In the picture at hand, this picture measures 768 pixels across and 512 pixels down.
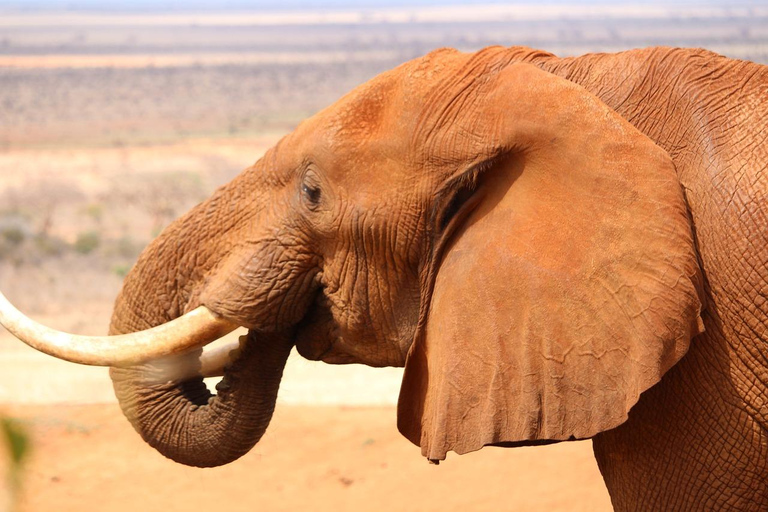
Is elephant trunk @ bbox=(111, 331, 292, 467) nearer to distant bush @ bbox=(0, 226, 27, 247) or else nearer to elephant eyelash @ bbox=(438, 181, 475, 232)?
elephant eyelash @ bbox=(438, 181, 475, 232)

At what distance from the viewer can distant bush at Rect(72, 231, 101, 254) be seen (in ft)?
52.4

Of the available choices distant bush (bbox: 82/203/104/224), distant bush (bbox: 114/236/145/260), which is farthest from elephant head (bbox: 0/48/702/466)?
distant bush (bbox: 82/203/104/224)

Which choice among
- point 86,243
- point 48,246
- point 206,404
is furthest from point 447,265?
point 86,243

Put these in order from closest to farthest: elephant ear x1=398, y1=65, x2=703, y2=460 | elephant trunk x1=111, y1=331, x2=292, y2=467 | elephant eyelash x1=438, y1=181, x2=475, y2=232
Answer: elephant ear x1=398, y1=65, x2=703, y2=460 → elephant eyelash x1=438, y1=181, x2=475, y2=232 → elephant trunk x1=111, y1=331, x2=292, y2=467

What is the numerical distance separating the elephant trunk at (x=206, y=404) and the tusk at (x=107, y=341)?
31cm

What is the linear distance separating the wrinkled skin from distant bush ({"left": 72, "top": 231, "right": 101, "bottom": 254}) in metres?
12.7

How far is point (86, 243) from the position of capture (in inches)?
639

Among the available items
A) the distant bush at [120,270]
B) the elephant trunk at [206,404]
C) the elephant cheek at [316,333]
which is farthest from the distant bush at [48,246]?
the elephant cheek at [316,333]

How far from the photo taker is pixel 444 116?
3146 millimetres

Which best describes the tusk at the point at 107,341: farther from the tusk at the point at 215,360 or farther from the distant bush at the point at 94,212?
the distant bush at the point at 94,212

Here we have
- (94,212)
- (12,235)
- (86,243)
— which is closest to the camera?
(12,235)

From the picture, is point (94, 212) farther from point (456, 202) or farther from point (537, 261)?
Result: point (537, 261)

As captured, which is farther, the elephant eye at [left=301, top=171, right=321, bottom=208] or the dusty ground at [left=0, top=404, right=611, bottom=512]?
the dusty ground at [left=0, top=404, right=611, bottom=512]

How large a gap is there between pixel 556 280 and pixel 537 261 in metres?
0.08
